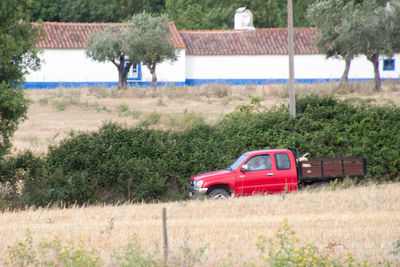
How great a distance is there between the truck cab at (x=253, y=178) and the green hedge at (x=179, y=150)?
238 centimetres

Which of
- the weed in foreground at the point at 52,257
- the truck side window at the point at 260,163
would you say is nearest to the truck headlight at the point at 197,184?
the truck side window at the point at 260,163

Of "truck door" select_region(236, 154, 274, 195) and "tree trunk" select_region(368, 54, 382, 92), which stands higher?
"tree trunk" select_region(368, 54, 382, 92)

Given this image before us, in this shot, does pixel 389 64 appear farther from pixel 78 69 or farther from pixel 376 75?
pixel 78 69

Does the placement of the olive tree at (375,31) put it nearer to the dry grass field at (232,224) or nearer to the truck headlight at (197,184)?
the dry grass field at (232,224)

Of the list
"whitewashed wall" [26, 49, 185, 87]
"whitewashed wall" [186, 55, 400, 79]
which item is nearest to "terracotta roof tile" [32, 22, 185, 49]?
"whitewashed wall" [26, 49, 185, 87]

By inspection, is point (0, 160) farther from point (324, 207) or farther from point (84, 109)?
point (84, 109)

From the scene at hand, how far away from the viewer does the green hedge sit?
1750cm

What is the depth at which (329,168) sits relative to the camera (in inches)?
679

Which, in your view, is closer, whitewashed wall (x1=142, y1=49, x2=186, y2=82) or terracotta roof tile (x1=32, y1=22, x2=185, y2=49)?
terracotta roof tile (x1=32, y1=22, x2=185, y2=49)

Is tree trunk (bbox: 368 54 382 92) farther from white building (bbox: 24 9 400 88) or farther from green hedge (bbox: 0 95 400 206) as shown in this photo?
green hedge (bbox: 0 95 400 206)

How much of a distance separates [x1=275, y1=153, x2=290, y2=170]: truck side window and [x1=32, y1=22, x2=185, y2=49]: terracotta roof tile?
33.2 meters

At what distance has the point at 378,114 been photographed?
2108cm

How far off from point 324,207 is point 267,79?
124ft

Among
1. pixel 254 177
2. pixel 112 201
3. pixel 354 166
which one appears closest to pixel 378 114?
pixel 354 166
